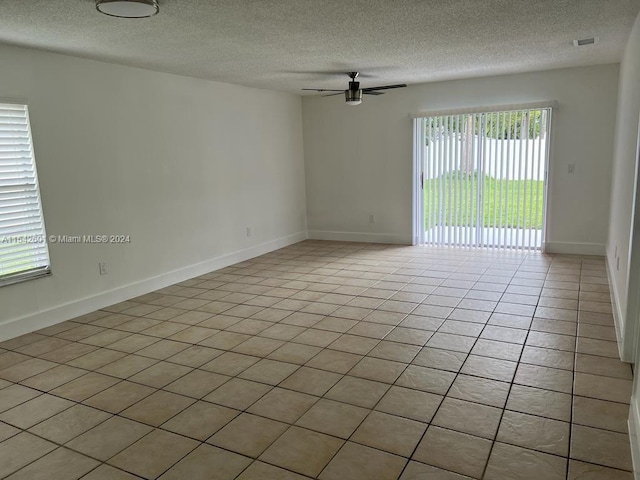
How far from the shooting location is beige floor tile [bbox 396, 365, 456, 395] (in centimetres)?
271

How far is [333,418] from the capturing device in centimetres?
243

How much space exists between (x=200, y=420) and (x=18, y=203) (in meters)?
2.54

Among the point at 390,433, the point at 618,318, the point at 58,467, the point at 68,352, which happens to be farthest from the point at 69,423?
the point at 618,318

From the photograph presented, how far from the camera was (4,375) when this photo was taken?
10.2 feet

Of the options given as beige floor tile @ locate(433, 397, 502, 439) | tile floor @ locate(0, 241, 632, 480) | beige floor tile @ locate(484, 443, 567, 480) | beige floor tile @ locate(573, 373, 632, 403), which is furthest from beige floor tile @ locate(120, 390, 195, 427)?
beige floor tile @ locate(573, 373, 632, 403)

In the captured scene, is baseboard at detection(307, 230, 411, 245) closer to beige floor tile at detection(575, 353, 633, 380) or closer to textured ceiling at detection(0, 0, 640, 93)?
textured ceiling at detection(0, 0, 640, 93)

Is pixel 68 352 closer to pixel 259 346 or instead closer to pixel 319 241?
pixel 259 346

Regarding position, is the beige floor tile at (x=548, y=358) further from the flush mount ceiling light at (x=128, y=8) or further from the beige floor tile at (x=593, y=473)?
the flush mount ceiling light at (x=128, y=8)

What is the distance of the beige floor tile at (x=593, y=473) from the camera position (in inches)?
75.3

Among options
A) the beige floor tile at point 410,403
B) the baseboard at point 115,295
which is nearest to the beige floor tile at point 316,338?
the beige floor tile at point 410,403

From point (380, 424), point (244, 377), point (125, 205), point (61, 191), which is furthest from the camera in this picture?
point (125, 205)

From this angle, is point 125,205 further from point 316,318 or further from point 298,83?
point 298,83

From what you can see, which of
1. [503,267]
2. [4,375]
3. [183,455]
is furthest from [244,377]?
[503,267]

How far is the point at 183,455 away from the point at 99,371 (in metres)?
1.25
